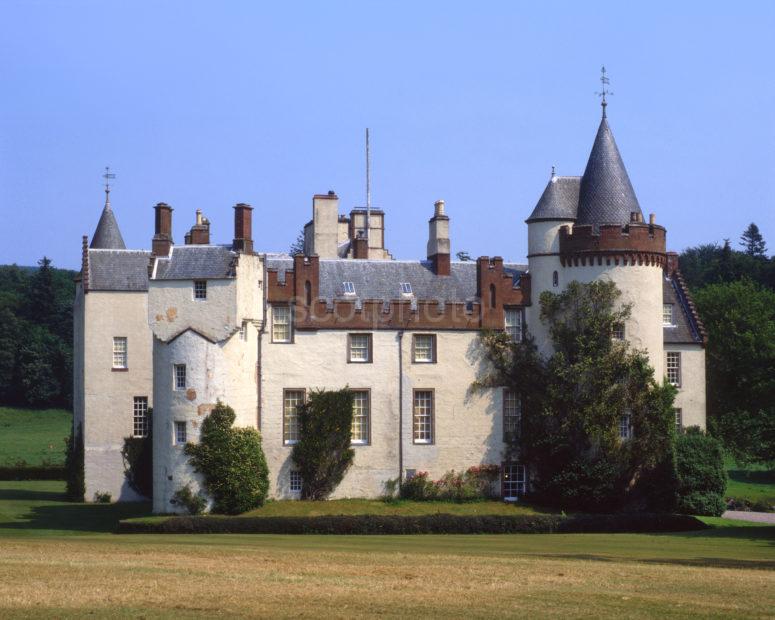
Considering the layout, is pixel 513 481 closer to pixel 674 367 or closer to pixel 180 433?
pixel 674 367

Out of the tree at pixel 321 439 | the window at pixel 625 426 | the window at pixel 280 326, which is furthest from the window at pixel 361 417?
the window at pixel 625 426

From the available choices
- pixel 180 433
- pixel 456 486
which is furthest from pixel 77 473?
pixel 456 486

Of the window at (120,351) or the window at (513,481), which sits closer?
the window at (513,481)

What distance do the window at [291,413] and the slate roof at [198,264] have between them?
5.32 m

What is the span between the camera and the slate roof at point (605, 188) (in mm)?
53156

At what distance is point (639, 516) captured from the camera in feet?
152

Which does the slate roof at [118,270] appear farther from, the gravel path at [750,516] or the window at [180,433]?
the gravel path at [750,516]

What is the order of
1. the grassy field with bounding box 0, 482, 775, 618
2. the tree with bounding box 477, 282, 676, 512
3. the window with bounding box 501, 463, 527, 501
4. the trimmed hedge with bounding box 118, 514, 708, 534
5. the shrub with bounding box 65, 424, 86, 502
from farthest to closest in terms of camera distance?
the shrub with bounding box 65, 424, 86, 502 → the window with bounding box 501, 463, 527, 501 → the tree with bounding box 477, 282, 676, 512 → the trimmed hedge with bounding box 118, 514, 708, 534 → the grassy field with bounding box 0, 482, 775, 618

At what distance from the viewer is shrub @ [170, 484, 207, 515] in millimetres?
48656

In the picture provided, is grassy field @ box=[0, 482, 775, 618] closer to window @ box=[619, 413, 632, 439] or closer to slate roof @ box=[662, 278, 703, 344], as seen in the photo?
window @ box=[619, 413, 632, 439]

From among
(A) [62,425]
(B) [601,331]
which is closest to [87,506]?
(B) [601,331]

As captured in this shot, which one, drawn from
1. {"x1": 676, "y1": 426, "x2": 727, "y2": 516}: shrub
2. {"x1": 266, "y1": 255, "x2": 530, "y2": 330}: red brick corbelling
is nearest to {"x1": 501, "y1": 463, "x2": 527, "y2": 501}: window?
{"x1": 266, "y1": 255, "x2": 530, "y2": 330}: red brick corbelling

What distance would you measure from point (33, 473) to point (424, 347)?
89.8 ft

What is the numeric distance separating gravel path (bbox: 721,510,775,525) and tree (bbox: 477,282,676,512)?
3015mm
